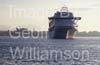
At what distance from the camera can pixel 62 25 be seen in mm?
55062

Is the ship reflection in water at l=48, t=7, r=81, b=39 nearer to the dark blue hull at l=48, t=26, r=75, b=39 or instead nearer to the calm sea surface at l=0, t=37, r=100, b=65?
the dark blue hull at l=48, t=26, r=75, b=39

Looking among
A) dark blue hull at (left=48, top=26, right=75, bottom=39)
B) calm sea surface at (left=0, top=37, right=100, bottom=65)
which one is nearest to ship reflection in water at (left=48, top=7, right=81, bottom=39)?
dark blue hull at (left=48, top=26, right=75, bottom=39)

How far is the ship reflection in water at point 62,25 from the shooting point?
55.2m

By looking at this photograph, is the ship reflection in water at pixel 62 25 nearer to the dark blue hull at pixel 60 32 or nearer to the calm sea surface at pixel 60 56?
the dark blue hull at pixel 60 32

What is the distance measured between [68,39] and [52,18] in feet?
13.2

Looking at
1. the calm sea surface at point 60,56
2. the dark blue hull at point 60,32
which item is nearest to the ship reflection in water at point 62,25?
the dark blue hull at point 60,32

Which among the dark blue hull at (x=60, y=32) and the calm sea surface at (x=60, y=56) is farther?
the dark blue hull at (x=60, y=32)

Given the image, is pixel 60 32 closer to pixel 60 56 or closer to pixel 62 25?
pixel 62 25

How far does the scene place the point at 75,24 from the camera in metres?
56.2

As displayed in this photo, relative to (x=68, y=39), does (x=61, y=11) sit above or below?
above

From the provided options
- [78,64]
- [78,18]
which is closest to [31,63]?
[78,64]

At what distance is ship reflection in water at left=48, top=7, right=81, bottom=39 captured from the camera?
5516 centimetres

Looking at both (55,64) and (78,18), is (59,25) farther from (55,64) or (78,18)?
(55,64)

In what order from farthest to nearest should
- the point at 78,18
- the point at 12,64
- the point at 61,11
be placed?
the point at 61,11
the point at 78,18
the point at 12,64
